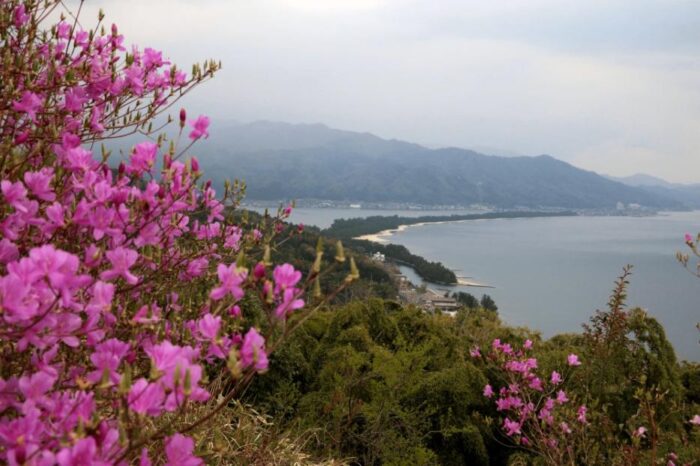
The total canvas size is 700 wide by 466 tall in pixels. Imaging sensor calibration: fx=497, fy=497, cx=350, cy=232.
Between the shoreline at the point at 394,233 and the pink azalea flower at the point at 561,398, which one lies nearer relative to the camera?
the pink azalea flower at the point at 561,398

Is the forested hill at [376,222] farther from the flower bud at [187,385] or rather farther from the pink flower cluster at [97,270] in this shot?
the flower bud at [187,385]

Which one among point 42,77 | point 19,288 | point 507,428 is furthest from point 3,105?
point 507,428

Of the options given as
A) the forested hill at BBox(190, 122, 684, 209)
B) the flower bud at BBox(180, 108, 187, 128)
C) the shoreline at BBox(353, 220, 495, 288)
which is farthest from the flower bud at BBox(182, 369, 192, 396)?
the forested hill at BBox(190, 122, 684, 209)

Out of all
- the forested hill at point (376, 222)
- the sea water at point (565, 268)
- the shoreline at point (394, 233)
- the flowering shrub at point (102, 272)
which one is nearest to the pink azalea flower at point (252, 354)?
the flowering shrub at point (102, 272)

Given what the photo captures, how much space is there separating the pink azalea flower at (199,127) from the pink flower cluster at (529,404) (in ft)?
8.79

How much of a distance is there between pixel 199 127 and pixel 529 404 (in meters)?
2.84

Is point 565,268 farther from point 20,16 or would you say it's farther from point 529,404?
point 20,16

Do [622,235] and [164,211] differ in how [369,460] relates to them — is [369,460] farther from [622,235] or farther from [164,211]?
[622,235]

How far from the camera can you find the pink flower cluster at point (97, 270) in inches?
40.0

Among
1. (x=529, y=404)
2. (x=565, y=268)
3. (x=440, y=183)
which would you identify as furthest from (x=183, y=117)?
(x=440, y=183)

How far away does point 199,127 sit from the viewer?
6.68 feet

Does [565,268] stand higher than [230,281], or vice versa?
[230,281]

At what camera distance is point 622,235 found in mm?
76875

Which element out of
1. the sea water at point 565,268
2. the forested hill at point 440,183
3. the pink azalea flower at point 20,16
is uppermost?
the forested hill at point 440,183
